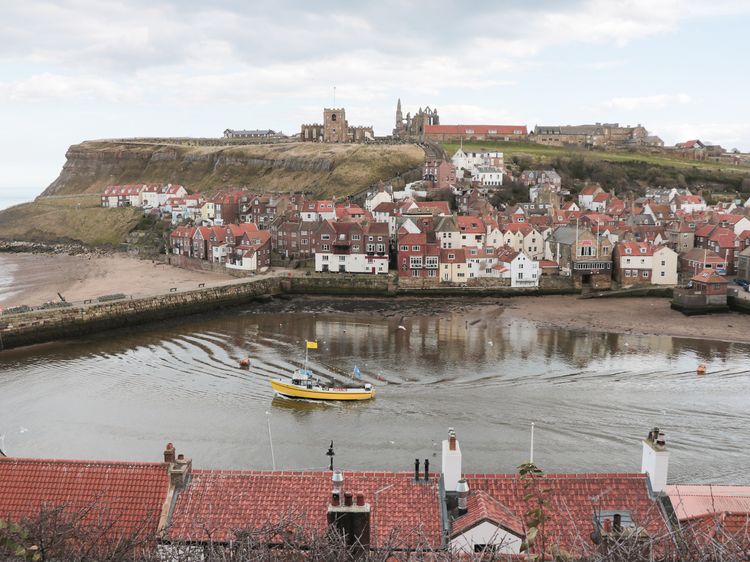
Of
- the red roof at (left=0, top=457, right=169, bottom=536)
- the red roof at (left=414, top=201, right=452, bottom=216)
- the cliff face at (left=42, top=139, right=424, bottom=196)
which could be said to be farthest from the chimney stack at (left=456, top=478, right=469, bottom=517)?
the cliff face at (left=42, top=139, right=424, bottom=196)

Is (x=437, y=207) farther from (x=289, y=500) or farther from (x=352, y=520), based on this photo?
(x=352, y=520)

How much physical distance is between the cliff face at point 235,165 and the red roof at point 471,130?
15.5m

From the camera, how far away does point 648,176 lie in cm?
9744

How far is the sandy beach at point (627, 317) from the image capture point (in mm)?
40103

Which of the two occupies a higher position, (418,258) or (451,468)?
(418,258)

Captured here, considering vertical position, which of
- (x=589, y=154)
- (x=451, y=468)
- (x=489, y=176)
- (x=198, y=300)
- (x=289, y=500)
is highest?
(x=589, y=154)

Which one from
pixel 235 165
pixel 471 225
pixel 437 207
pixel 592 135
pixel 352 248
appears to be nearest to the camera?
pixel 352 248

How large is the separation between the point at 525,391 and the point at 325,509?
18363mm

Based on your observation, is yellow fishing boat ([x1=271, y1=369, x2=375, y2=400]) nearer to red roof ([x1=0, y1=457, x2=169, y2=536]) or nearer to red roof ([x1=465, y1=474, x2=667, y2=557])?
red roof ([x1=465, y1=474, x2=667, y2=557])

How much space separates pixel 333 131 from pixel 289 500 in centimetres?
11176

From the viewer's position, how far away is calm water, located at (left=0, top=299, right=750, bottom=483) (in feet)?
71.8

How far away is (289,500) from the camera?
1115cm

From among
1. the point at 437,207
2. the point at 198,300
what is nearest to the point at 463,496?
the point at 198,300

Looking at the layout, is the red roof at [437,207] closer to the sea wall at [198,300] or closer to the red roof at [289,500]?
the sea wall at [198,300]
